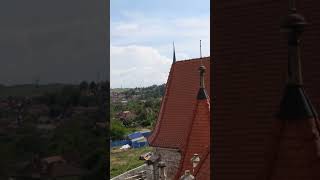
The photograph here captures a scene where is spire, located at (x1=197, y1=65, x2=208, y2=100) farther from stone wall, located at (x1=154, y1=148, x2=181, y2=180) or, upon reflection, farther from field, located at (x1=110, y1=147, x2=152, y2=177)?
field, located at (x1=110, y1=147, x2=152, y2=177)

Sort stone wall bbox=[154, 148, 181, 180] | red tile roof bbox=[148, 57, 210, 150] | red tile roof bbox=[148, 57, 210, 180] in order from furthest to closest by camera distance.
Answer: red tile roof bbox=[148, 57, 210, 150] → red tile roof bbox=[148, 57, 210, 180] → stone wall bbox=[154, 148, 181, 180]

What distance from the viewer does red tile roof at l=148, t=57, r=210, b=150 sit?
54.5 feet

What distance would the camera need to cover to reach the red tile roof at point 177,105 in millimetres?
16625

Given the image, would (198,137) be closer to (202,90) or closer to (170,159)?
(202,90)

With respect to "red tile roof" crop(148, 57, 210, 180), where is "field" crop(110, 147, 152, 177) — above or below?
below
